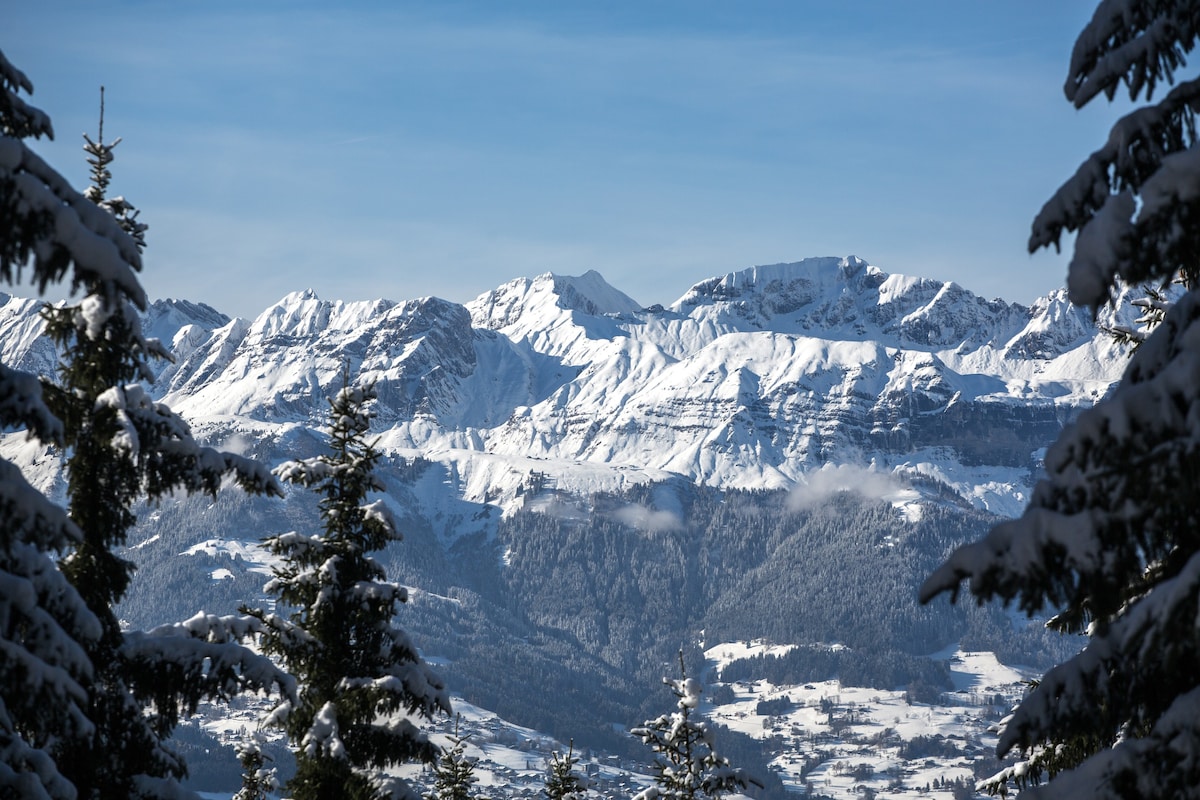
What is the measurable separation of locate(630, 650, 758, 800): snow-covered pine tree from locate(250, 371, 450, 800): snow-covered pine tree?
9.25 m

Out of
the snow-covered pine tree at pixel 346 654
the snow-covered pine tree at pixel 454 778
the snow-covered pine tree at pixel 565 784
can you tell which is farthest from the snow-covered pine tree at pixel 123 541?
the snow-covered pine tree at pixel 565 784

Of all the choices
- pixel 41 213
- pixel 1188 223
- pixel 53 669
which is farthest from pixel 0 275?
pixel 1188 223

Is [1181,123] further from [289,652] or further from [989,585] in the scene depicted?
[289,652]

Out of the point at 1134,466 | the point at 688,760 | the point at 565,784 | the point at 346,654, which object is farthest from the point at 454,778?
the point at 1134,466

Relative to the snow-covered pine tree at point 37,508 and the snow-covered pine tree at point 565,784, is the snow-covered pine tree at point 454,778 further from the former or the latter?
the snow-covered pine tree at point 37,508

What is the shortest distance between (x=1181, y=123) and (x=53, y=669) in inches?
373

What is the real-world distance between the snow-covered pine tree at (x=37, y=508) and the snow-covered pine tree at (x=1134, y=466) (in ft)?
20.4

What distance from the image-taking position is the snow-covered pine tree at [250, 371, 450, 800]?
1927 centimetres

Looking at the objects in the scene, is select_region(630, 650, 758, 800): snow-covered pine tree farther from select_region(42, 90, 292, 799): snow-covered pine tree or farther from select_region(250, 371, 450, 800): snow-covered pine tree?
select_region(42, 90, 292, 799): snow-covered pine tree

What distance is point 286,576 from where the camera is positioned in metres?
20.1

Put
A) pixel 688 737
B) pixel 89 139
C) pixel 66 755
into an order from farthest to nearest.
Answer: pixel 688 737, pixel 89 139, pixel 66 755

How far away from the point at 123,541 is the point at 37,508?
7.85 meters

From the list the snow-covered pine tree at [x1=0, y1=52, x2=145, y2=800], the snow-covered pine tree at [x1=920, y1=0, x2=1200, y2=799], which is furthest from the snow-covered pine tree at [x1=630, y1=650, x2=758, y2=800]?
the snow-covered pine tree at [x1=920, y1=0, x2=1200, y2=799]

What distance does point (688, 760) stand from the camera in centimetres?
2831
